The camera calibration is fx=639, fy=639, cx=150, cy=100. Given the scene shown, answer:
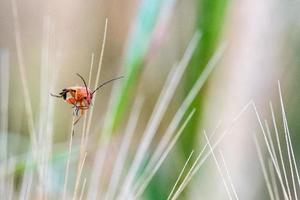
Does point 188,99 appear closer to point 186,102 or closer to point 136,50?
point 186,102

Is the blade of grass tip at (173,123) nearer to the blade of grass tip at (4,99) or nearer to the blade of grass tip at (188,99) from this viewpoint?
the blade of grass tip at (188,99)

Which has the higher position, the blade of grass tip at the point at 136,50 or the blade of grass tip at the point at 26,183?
the blade of grass tip at the point at 136,50

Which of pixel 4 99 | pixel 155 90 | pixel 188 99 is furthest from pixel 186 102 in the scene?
pixel 4 99

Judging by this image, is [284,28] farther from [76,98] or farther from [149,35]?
[76,98]

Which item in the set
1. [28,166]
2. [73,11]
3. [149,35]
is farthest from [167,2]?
[28,166]

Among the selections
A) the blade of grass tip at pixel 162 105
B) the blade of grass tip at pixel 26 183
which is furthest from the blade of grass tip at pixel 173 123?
the blade of grass tip at pixel 26 183

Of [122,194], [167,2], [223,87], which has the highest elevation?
[167,2]

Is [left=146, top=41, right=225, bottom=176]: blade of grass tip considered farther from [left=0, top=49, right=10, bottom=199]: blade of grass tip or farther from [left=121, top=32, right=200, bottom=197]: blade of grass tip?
[left=0, top=49, right=10, bottom=199]: blade of grass tip
